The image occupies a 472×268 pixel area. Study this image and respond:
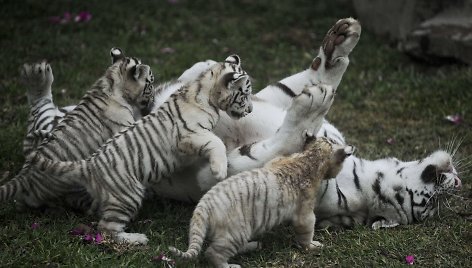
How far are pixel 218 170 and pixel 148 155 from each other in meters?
0.36

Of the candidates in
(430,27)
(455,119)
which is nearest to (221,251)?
(455,119)

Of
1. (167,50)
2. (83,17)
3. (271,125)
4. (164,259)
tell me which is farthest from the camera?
(83,17)

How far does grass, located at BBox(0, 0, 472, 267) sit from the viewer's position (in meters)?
3.45

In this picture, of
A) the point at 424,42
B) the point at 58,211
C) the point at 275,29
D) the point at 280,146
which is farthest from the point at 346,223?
the point at 275,29

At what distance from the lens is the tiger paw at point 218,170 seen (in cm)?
338

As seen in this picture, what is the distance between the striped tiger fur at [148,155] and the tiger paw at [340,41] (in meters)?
0.68

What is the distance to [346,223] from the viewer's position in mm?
3820

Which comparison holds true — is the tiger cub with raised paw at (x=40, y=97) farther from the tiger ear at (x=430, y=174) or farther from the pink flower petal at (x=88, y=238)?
the tiger ear at (x=430, y=174)

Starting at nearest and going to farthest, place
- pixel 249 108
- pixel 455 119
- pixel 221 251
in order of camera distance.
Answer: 1. pixel 221 251
2. pixel 249 108
3. pixel 455 119

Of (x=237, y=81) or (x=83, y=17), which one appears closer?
(x=237, y=81)

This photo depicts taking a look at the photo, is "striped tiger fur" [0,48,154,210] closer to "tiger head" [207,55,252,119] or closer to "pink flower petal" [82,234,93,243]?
"pink flower petal" [82,234,93,243]

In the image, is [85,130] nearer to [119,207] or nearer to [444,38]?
[119,207]

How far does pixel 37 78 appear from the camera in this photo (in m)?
4.52

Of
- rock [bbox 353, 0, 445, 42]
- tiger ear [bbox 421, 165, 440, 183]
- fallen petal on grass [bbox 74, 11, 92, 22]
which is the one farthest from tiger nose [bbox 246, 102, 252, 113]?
fallen petal on grass [bbox 74, 11, 92, 22]
